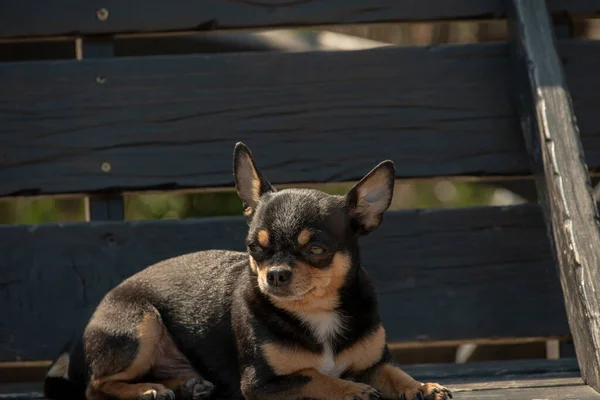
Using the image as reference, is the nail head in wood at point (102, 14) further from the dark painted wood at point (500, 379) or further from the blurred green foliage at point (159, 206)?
the dark painted wood at point (500, 379)

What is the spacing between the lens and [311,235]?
366cm

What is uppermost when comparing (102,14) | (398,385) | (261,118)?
(102,14)

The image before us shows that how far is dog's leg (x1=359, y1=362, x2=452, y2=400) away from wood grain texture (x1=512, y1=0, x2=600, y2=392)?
2.22 ft

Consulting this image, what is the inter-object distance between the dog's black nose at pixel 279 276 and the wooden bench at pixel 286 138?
1.43 metres

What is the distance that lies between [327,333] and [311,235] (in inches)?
15.2

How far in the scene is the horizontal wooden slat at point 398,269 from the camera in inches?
197

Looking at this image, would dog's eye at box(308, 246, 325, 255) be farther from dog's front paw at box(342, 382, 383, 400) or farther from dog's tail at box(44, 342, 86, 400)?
dog's tail at box(44, 342, 86, 400)

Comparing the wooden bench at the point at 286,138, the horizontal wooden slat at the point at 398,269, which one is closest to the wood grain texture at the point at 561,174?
the wooden bench at the point at 286,138

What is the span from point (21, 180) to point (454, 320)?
221 centimetres

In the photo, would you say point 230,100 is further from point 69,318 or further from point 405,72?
point 69,318

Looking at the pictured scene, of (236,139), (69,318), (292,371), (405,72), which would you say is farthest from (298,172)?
(292,371)

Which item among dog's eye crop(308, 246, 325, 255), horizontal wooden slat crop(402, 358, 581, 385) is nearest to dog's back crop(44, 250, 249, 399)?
dog's eye crop(308, 246, 325, 255)

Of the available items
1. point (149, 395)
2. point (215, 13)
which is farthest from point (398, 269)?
point (149, 395)

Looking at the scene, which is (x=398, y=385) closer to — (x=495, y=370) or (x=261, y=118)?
(x=495, y=370)
